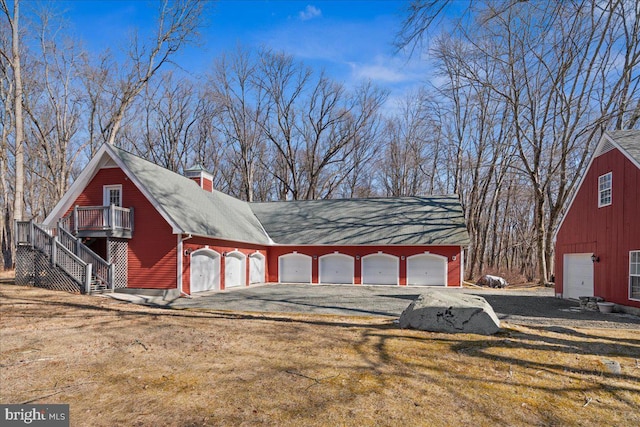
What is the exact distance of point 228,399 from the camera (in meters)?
5.01

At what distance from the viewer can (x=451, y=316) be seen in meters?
8.64

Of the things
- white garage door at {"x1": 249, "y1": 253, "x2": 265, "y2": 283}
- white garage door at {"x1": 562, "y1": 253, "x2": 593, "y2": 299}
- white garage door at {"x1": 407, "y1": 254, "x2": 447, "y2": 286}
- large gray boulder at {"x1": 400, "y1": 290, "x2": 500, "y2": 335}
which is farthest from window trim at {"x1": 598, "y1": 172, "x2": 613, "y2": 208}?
white garage door at {"x1": 249, "y1": 253, "x2": 265, "y2": 283}

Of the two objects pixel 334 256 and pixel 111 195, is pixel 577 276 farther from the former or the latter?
pixel 111 195

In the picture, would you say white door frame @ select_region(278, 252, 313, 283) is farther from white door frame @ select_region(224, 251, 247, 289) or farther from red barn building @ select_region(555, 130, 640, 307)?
red barn building @ select_region(555, 130, 640, 307)

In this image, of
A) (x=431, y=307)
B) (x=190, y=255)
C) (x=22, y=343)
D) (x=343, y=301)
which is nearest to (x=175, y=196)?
(x=190, y=255)

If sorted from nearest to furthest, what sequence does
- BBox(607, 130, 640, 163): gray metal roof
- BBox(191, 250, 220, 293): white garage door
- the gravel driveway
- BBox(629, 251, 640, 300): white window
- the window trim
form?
the gravel driveway
BBox(629, 251, 640, 300): white window
BBox(607, 130, 640, 163): gray metal roof
the window trim
BBox(191, 250, 220, 293): white garage door

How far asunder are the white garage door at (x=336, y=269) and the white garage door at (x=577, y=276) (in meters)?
10.8

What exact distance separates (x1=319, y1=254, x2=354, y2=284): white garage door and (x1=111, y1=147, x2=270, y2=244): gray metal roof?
3837 millimetres

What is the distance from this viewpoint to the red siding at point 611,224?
11.9m

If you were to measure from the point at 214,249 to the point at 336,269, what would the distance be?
26.0 feet

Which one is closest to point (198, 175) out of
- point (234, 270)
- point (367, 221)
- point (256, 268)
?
point (234, 270)

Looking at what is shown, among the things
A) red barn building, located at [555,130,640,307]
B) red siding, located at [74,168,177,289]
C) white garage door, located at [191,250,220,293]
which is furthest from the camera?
white garage door, located at [191,250,220,293]

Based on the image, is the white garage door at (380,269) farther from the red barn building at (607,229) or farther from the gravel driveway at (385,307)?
the red barn building at (607,229)

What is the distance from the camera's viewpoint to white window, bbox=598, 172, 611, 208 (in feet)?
43.6
